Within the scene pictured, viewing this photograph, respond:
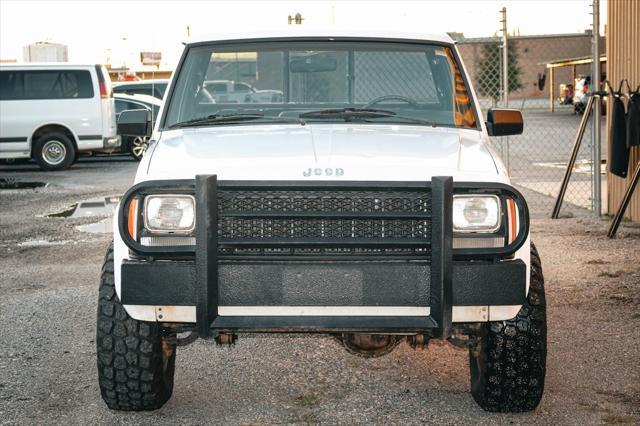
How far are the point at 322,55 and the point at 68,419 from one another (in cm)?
228

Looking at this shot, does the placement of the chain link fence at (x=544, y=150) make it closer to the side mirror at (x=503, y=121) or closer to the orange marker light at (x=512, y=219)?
the side mirror at (x=503, y=121)

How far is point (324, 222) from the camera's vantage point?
175 inches

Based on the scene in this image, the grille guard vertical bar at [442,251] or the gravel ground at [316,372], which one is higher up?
the grille guard vertical bar at [442,251]

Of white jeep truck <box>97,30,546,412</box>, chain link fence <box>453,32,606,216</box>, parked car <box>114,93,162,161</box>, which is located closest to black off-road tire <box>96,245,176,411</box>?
white jeep truck <box>97,30,546,412</box>

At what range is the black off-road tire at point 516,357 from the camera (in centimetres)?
470

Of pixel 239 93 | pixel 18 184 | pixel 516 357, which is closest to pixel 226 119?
pixel 239 93

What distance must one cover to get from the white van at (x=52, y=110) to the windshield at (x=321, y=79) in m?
15.3

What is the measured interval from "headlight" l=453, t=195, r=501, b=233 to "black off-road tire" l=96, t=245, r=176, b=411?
1.35m

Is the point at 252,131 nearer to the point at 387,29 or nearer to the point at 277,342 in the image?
the point at 387,29

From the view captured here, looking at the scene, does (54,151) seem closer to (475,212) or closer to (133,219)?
(133,219)

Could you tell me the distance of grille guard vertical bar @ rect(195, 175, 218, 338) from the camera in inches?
171

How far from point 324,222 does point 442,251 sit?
0.48m

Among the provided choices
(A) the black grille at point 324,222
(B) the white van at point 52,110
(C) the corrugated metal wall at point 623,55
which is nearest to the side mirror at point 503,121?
(A) the black grille at point 324,222

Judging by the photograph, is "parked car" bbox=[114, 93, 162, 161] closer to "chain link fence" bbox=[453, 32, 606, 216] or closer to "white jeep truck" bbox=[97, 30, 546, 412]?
"chain link fence" bbox=[453, 32, 606, 216]
